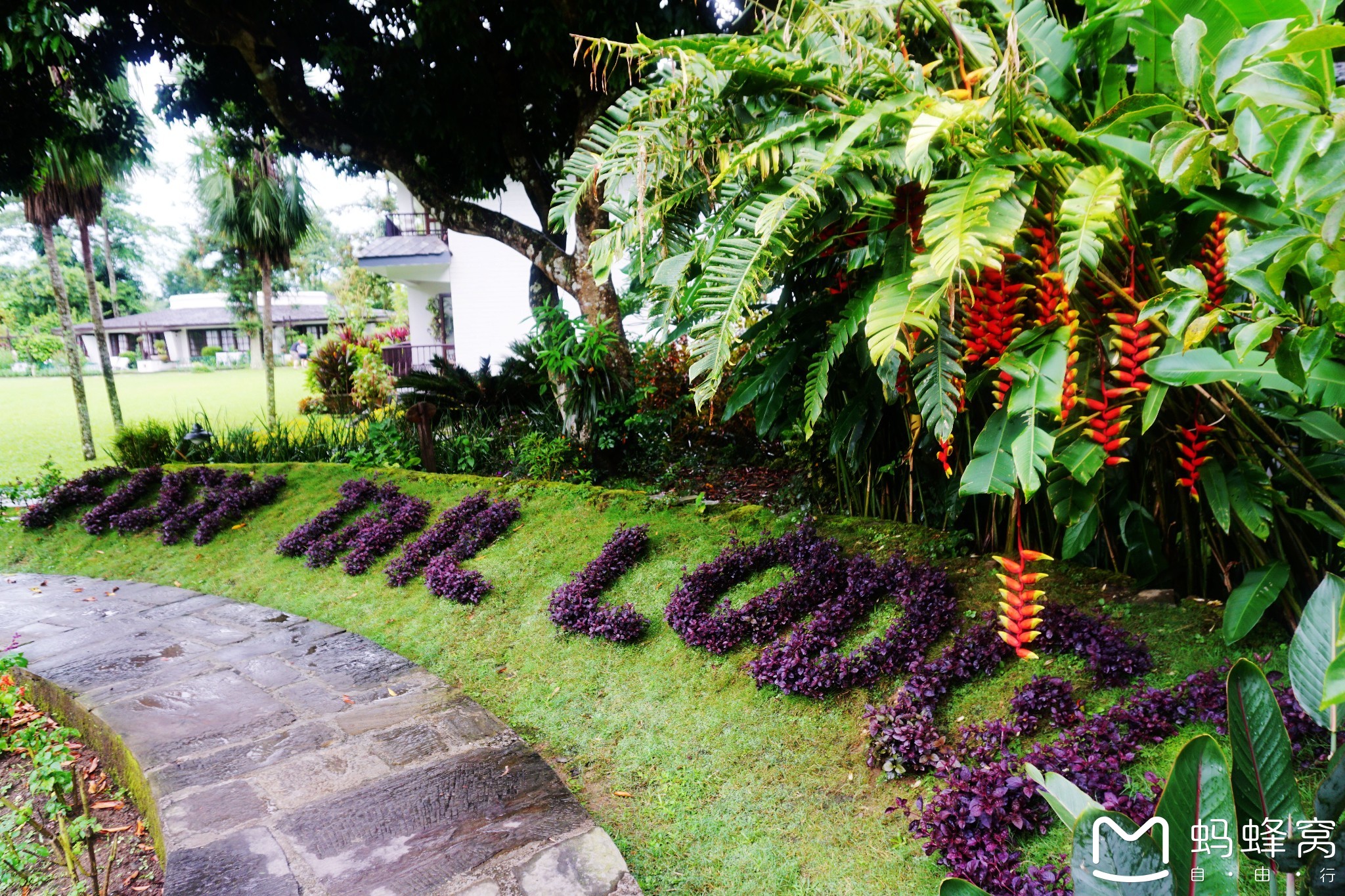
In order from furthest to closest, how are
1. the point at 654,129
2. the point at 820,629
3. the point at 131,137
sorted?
the point at 131,137
the point at 820,629
the point at 654,129

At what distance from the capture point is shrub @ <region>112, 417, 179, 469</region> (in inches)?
327

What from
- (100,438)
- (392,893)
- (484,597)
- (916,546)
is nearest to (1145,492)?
(916,546)

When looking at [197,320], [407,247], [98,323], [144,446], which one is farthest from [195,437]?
[197,320]

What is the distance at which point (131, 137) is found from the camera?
7.11m

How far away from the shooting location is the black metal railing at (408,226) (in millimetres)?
14903

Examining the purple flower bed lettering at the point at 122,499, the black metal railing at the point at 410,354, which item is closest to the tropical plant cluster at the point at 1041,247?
the purple flower bed lettering at the point at 122,499

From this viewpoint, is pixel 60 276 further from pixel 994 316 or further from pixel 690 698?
pixel 994 316

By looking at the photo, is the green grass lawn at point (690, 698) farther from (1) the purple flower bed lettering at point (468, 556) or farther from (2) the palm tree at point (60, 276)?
(2) the palm tree at point (60, 276)

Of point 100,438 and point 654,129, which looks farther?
point 100,438

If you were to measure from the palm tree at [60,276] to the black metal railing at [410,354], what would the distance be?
5.14 metres

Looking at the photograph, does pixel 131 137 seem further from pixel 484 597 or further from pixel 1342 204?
pixel 1342 204

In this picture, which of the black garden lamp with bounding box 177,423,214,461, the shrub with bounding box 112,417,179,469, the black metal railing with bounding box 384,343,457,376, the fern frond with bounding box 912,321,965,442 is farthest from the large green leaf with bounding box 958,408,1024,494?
the black metal railing with bounding box 384,343,457,376

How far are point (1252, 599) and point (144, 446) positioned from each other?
32.2 feet

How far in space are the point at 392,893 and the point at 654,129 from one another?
7.91ft
